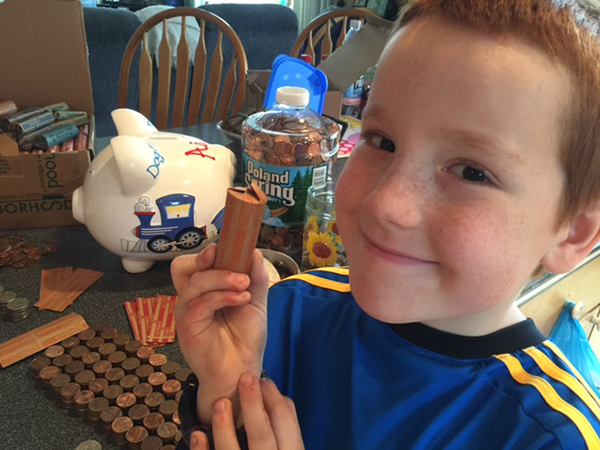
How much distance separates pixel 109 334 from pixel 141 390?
13 centimetres

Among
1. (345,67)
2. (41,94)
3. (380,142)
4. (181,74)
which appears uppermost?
(380,142)

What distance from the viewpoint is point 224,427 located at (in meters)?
0.51

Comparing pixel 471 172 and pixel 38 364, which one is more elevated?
pixel 471 172

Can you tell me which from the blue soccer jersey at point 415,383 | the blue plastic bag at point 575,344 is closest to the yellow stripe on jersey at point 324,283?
the blue soccer jersey at point 415,383

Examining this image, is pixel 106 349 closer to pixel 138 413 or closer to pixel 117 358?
pixel 117 358

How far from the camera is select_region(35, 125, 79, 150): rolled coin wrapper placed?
3.29ft

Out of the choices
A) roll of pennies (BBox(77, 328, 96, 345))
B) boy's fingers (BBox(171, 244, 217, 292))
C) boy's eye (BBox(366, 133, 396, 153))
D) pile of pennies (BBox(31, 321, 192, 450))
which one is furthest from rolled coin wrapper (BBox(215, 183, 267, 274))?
roll of pennies (BBox(77, 328, 96, 345))

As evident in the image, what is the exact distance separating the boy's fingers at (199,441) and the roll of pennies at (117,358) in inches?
9.9

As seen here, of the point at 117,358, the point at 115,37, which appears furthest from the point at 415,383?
the point at 115,37

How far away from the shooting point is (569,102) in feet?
1.32

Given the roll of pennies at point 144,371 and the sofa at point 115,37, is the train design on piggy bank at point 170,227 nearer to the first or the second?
the roll of pennies at point 144,371

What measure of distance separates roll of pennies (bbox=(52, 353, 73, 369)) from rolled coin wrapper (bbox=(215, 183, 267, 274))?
37 centimetres

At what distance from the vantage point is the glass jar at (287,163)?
0.86 m

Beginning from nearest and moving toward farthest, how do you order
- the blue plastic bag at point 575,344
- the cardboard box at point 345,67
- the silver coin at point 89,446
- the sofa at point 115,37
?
1. the silver coin at point 89,446
2. the cardboard box at point 345,67
3. the blue plastic bag at point 575,344
4. the sofa at point 115,37
